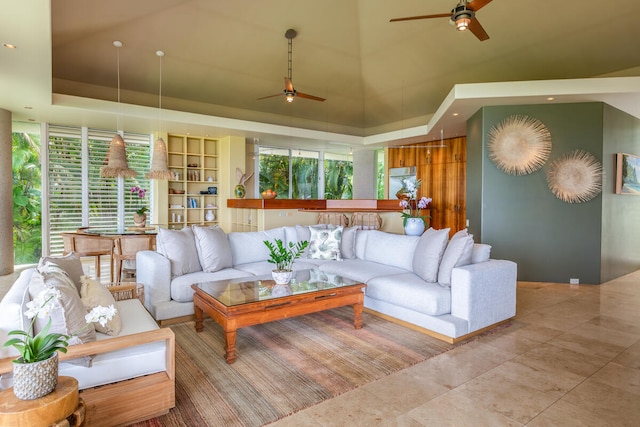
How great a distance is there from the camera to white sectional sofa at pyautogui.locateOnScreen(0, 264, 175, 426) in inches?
69.7

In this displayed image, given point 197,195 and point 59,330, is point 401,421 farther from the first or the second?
point 197,195

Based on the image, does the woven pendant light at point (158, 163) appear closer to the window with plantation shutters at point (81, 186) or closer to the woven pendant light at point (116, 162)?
the woven pendant light at point (116, 162)

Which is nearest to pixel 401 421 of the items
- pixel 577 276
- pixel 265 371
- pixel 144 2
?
pixel 265 371

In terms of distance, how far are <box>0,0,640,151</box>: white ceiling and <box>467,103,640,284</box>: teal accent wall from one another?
0.30 meters

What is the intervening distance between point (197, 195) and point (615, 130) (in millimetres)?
7860

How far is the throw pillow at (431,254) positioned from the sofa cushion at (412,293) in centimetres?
8

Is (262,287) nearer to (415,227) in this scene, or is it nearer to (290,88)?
(415,227)

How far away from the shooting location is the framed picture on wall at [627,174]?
18.5ft

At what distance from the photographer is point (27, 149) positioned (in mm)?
6777

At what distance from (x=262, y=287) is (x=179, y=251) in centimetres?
112

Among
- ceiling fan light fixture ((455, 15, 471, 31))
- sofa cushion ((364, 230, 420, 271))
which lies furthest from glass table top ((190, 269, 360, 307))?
ceiling fan light fixture ((455, 15, 471, 31))

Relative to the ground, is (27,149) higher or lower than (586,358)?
higher

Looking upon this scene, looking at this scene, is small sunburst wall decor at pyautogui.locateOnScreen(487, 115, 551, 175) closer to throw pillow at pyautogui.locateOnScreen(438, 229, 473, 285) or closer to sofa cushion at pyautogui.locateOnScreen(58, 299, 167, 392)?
throw pillow at pyautogui.locateOnScreen(438, 229, 473, 285)

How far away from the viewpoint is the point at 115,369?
1978mm
